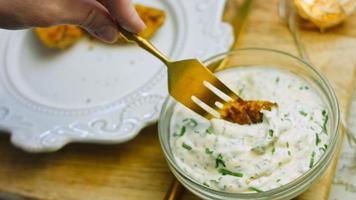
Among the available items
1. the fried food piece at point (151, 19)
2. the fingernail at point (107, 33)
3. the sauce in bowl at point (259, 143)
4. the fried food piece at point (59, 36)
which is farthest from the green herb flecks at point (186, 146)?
the fried food piece at point (59, 36)

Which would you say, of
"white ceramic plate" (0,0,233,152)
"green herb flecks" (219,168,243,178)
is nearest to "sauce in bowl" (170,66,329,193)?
"green herb flecks" (219,168,243,178)

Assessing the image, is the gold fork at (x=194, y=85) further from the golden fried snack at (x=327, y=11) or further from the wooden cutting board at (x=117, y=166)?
the golden fried snack at (x=327, y=11)

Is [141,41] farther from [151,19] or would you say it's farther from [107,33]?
[151,19]

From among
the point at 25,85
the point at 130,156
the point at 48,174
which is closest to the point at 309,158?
the point at 130,156

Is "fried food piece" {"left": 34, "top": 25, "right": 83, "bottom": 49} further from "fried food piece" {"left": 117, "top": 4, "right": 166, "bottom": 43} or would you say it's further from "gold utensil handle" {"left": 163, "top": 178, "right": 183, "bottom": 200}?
"gold utensil handle" {"left": 163, "top": 178, "right": 183, "bottom": 200}

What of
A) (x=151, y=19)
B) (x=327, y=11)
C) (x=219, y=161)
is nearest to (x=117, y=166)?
(x=219, y=161)

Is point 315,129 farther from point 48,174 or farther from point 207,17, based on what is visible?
point 48,174
